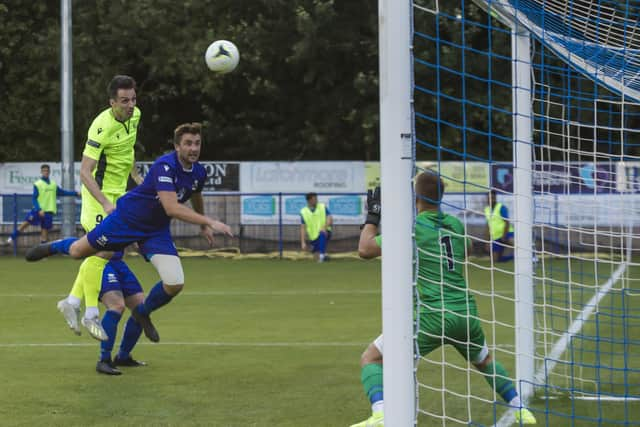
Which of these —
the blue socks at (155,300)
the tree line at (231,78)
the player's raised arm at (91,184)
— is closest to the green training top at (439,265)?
the blue socks at (155,300)

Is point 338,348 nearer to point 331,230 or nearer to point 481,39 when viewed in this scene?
point 331,230

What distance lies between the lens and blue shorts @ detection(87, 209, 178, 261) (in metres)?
7.99

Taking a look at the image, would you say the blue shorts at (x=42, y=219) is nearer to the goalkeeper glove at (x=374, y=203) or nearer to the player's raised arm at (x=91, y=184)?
the player's raised arm at (x=91, y=184)

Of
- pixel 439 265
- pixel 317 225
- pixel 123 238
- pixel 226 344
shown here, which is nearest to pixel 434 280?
pixel 439 265

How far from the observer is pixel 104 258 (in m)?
8.56

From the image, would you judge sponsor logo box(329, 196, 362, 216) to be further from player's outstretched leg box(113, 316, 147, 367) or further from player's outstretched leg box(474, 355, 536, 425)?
player's outstretched leg box(474, 355, 536, 425)

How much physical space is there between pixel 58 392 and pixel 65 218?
57.5 ft

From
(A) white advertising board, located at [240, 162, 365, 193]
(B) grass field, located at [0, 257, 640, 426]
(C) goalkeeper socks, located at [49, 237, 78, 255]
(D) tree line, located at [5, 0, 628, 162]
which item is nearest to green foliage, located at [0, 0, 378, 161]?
(D) tree line, located at [5, 0, 628, 162]

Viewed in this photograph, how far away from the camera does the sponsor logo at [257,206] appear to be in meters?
26.2

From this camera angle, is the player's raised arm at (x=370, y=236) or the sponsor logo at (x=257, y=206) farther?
the sponsor logo at (x=257, y=206)

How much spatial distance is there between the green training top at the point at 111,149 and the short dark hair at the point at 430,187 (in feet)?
12.2

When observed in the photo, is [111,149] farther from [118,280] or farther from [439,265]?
[439,265]

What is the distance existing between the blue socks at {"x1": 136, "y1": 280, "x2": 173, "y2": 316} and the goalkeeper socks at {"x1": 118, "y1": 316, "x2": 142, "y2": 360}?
21 centimetres

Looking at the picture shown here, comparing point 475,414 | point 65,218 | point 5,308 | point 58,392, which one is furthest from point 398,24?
point 65,218
